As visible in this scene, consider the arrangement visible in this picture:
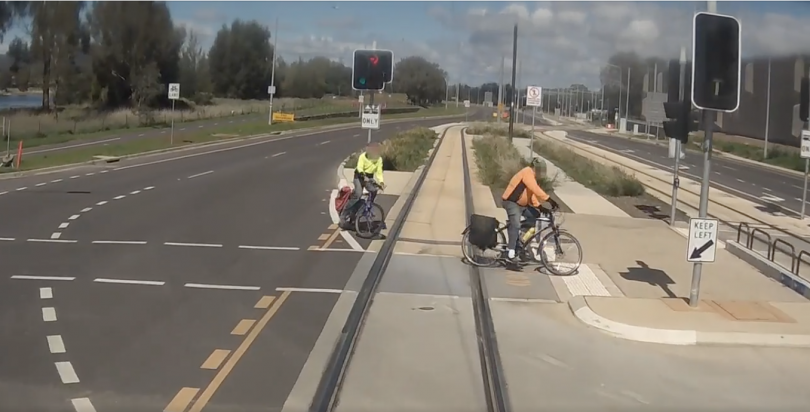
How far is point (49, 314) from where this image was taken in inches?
368

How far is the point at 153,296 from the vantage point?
10.5 meters

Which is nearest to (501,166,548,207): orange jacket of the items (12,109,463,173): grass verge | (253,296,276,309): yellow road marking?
(253,296,276,309): yellow road marking

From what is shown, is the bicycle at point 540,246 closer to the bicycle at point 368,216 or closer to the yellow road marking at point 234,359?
the bicycle at point 368,216

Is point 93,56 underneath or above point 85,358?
above

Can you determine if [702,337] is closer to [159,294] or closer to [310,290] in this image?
[310,290]

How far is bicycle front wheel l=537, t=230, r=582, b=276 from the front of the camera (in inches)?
507

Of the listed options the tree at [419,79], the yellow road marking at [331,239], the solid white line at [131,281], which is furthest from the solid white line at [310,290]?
the tree at [419,79]

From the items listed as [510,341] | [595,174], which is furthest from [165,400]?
[595,174]

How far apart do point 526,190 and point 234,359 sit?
6036 mm

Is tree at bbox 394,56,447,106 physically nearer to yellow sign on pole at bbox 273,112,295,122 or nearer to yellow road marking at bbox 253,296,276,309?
yellow sign on pole at bbox 273,112,295,122

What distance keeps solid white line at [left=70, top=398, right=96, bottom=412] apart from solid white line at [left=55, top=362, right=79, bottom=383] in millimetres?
487

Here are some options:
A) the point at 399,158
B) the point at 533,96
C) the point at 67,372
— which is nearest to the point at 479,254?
the point at 67,372

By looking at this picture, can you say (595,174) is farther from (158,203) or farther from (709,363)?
(709,363)

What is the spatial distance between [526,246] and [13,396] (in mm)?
7932
